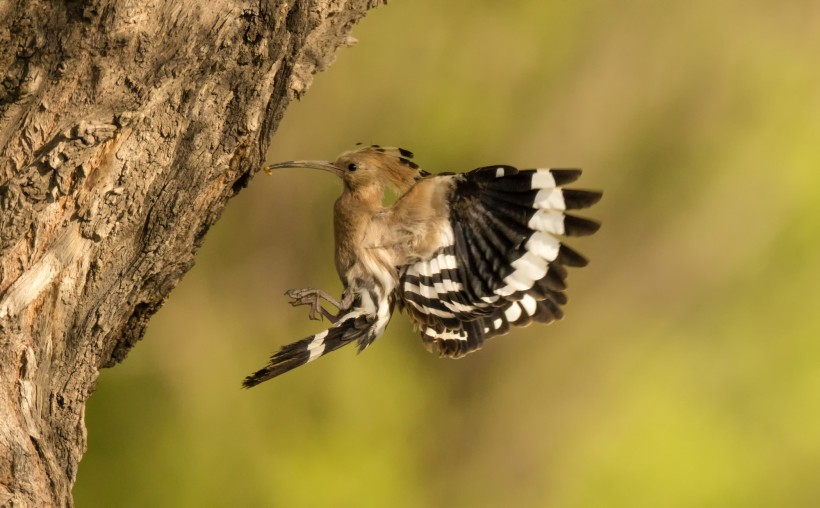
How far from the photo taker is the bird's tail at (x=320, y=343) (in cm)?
117

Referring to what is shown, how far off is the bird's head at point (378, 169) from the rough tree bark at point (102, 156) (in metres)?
0.18

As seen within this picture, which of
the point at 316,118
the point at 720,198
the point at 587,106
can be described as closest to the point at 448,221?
the point at 316,118

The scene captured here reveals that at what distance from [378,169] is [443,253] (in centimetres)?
18

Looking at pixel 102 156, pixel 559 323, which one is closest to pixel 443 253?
pixel 102 156

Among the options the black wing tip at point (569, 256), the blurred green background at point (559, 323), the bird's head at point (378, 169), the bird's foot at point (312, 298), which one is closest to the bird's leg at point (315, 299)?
the bird's foot at point (312, 298)

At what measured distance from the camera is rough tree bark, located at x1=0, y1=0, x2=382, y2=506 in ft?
3.05

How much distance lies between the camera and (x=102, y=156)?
985 mm

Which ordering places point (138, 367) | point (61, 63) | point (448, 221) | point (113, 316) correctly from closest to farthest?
point (61, 63), point (113, 316), point (448, 221), point (138, 367)

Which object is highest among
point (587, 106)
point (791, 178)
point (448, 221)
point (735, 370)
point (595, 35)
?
point (595, 35)

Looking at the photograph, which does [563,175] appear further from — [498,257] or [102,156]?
[102,156]

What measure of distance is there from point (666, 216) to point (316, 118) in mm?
933

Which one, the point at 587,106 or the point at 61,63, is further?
the point at 587,106

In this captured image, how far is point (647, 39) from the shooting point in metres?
1.98

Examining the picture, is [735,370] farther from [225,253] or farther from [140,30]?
[140,30]
